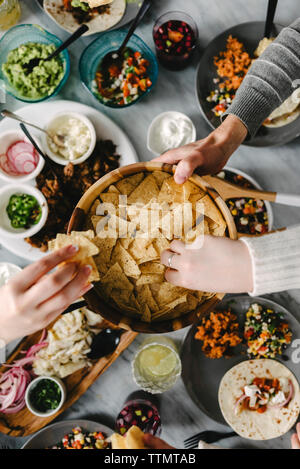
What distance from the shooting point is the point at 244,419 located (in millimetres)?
1928

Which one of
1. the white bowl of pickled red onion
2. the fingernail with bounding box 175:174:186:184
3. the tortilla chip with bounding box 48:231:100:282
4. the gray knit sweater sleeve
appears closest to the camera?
the tortilla chip with bounding box 48:231:100:282

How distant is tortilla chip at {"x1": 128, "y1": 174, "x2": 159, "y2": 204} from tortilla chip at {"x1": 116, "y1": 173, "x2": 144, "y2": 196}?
0.02 m

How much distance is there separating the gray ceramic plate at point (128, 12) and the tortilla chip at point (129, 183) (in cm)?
91

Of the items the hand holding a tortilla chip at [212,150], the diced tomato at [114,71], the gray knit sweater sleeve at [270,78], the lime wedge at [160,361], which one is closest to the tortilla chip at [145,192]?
the hand holding a tortilla chip at [212,150]

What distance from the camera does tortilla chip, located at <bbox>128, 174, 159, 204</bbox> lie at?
145cm

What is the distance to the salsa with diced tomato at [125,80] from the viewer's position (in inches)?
74.0

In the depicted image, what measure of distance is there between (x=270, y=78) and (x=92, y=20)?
0.91 meters

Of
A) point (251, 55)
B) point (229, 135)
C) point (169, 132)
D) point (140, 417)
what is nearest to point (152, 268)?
point (229, 135)

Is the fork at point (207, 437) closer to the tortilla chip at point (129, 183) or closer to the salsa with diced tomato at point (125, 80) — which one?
the tortilla chip at point (129, 183)

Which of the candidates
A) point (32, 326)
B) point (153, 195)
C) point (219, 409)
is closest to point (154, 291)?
point (153, 195)

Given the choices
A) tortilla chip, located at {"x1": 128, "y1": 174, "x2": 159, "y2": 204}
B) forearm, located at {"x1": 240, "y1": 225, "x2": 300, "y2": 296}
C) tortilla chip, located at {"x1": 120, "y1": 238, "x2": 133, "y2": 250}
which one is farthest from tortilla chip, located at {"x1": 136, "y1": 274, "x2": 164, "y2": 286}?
forearm, located at {"x1": 240, "y1": 225, "x2": 300, "y2": 296}

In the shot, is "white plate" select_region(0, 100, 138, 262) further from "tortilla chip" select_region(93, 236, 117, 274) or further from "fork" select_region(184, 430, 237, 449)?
"fork" select_region(184, 430, 237, 449)

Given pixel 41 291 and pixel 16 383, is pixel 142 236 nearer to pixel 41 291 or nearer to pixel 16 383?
pixel 41 291

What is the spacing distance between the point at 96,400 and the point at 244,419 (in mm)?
723
